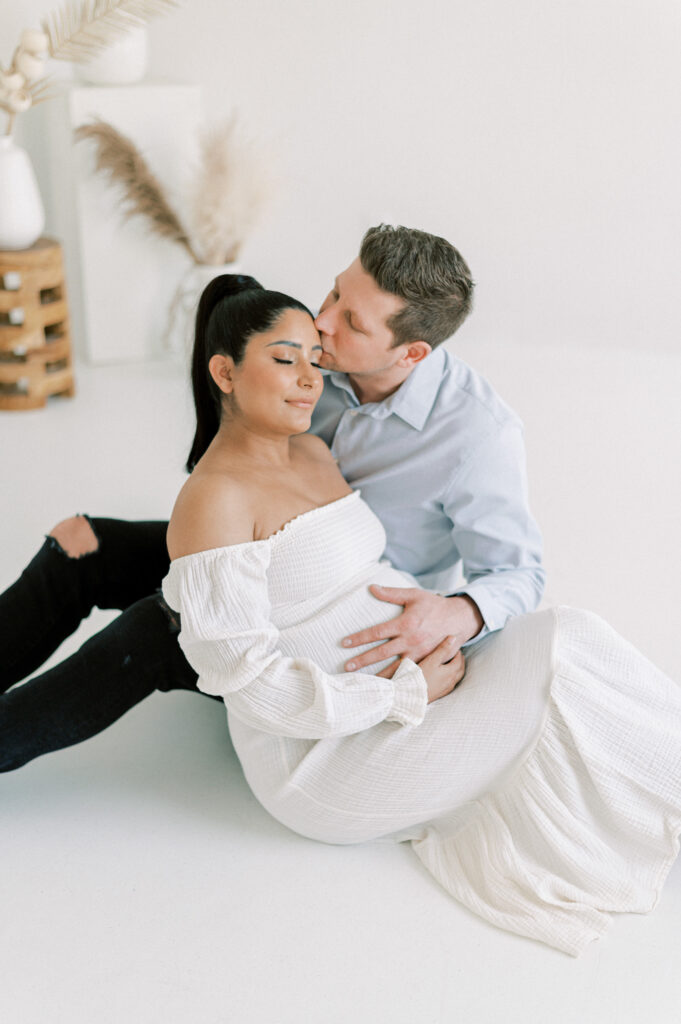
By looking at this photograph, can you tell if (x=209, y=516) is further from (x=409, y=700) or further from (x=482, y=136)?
(x=482, y=136)

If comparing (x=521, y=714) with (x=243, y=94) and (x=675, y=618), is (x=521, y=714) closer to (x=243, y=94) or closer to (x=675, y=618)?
(x=675, y=618)

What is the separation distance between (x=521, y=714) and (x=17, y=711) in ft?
2.62

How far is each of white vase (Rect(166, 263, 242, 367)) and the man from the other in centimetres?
218

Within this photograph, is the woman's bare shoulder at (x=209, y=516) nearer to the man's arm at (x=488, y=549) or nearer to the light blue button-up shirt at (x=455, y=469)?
the man's arm at (x=488, y=549)

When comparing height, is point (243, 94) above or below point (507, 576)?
above

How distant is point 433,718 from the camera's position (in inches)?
64.3

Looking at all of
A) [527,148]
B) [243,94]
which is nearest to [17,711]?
[243,94]

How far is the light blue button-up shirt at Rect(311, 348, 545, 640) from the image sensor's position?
6.03 feet

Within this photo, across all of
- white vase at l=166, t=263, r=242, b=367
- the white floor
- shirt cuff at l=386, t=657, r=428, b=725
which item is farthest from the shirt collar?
white vase at l=166, t=263, r=242, b=367

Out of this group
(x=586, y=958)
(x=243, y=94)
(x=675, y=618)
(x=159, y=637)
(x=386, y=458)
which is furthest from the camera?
(x=243, y=94)

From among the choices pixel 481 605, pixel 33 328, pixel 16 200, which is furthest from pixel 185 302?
pixel 481 605

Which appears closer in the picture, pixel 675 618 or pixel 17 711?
pixel 17 711

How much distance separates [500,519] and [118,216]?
103 inches

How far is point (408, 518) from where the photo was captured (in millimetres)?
1943
